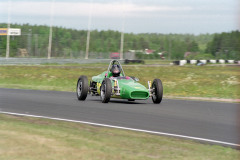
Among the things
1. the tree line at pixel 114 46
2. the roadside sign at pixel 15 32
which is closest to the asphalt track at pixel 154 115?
the tree line at pixel 114 46

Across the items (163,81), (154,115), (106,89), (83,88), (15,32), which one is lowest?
(163,81)

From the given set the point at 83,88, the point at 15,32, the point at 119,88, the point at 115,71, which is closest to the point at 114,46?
the point at 15,32

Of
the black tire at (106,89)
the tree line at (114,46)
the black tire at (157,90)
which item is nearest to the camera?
the black tire at (106,89)

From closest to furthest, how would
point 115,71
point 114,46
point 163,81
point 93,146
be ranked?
point 93,146 < point 115,71 < point 163,81 < point 114,46

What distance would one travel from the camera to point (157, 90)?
13.6 meters

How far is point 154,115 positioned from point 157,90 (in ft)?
8.53

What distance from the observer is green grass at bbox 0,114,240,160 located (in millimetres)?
6293

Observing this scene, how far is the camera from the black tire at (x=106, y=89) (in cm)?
1307

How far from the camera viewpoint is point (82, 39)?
6488cm

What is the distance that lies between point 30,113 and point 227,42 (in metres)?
32.5

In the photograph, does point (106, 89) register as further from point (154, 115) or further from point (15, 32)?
point (15, 32)

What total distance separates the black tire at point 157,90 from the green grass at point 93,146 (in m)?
5.00

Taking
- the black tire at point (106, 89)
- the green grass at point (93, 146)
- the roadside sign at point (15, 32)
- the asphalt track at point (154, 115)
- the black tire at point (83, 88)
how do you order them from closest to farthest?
the green grass at point (93, 146) → the asphalt track at point (154, 115) → the black tire at point (106, 89) → the black tire at point (83, 88) → the roadside sign at point (15, 32)

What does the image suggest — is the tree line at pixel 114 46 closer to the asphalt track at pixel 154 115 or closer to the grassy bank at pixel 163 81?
the grassy bank at pixel 163 81
